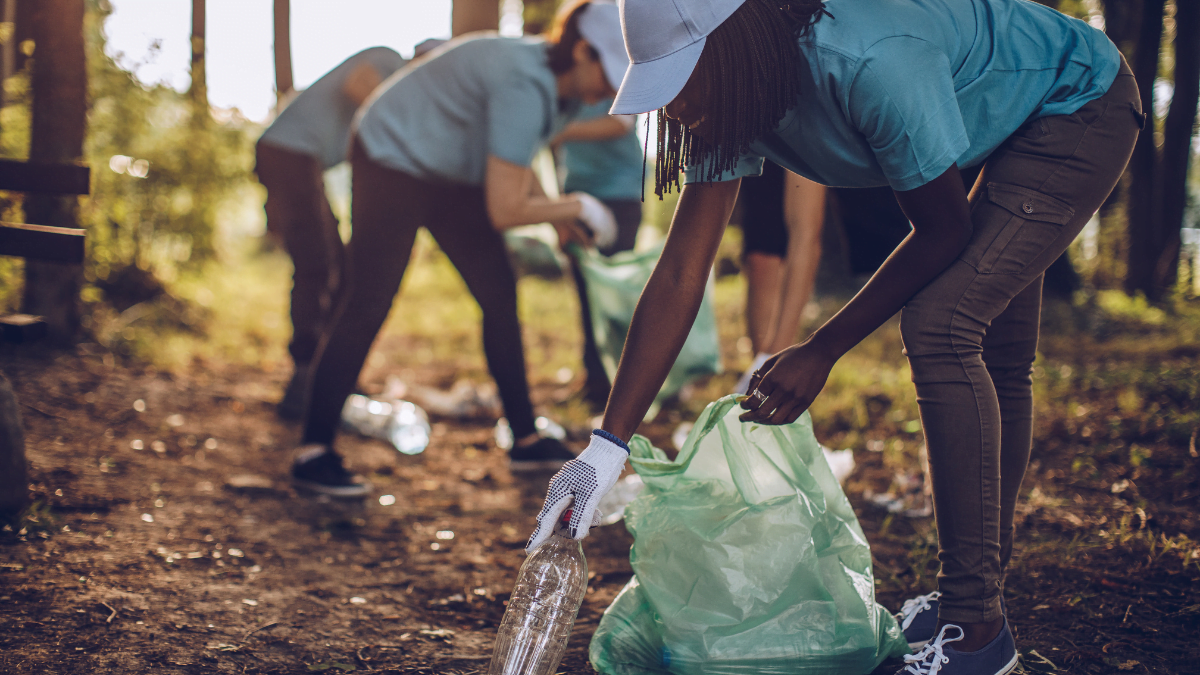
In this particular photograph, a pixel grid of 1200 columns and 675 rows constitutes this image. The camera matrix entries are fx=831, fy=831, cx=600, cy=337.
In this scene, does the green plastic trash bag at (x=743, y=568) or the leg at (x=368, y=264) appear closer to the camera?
the green plastic trash bag at (x=743, y=568)

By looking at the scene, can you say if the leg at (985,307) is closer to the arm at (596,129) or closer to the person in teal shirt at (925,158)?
the person in teal shirt at (925,158)

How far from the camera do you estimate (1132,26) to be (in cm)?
675

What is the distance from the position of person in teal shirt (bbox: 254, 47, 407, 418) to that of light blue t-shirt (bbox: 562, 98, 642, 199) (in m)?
0.90

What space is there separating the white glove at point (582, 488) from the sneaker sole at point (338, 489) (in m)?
1.50

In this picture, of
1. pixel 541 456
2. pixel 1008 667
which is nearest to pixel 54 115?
pixel 541 456

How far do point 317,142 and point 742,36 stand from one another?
2.85 m

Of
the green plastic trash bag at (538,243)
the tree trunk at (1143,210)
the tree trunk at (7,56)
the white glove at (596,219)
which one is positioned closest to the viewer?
the white glove at (596,219)

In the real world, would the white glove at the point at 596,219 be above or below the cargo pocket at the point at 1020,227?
below

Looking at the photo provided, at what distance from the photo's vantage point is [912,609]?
1719 mm

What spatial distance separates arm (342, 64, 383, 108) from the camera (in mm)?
3604

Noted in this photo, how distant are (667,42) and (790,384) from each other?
581 mm

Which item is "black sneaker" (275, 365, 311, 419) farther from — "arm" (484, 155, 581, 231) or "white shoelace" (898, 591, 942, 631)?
"white shoelace" (898, 591, 942, 631)

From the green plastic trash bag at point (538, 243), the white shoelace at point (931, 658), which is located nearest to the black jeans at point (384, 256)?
the green plastic trash bag at point (538, 243)

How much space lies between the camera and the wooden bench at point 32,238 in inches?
86.4
